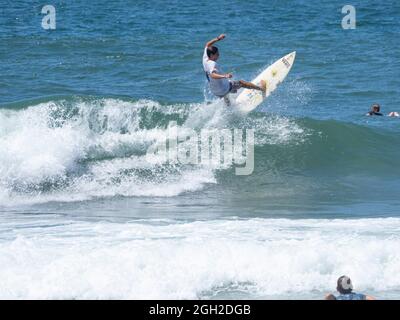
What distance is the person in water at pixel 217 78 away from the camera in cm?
1448

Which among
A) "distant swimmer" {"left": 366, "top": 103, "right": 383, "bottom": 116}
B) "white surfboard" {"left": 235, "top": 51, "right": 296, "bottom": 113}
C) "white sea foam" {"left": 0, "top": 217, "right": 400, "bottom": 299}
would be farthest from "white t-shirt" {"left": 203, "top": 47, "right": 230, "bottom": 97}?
"distant swimmer" {"left": 366, "top": 103, "right": 383, "bottom": 116}

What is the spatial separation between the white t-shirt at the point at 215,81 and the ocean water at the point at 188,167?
1.43 metres

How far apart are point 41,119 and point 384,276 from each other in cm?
934

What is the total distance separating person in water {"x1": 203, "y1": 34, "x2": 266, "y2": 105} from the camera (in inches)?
570

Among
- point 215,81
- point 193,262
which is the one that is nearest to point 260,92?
point 215,81

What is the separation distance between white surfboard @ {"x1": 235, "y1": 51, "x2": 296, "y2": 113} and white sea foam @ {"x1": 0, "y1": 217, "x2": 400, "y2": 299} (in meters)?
5.51

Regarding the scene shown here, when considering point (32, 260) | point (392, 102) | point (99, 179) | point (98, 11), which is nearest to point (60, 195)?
point (99, 179)

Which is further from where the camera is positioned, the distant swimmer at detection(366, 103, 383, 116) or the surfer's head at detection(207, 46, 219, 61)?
the distant swimmer at detection(366, 103, 383, 116)

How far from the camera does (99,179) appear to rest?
15.1 meters

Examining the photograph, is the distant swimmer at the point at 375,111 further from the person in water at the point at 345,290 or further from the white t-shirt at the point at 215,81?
the person in water at the point at 345,290

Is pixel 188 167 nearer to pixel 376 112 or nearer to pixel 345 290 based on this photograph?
pixel 376 112

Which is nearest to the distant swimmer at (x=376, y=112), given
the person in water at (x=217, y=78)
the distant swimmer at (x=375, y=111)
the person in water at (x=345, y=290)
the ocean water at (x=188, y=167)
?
the distant swimmer at (x=375, y=111)

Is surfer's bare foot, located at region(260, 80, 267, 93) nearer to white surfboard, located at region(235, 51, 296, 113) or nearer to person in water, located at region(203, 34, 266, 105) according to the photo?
white surfboard, located at region(235, 51, 296, 113)
